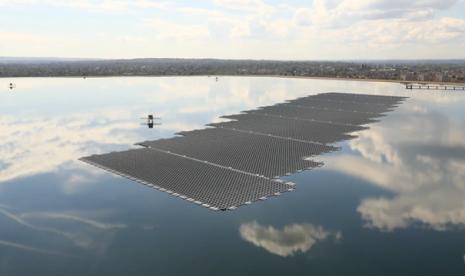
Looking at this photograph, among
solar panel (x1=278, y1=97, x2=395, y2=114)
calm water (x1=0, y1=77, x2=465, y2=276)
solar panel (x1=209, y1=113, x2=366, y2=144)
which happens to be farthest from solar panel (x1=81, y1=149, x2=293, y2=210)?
solar panel (x1=278, y1=97, x2=395, y2=114)

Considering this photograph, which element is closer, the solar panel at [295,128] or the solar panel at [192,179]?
the solar panel at [192,179]

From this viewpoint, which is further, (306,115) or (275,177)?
(306,115)

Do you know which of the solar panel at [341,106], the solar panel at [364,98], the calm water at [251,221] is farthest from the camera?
the solar panel at [364,98]

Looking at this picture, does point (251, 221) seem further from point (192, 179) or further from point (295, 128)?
point (295, 128)

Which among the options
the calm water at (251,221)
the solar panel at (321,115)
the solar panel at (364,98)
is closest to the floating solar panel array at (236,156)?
the solar panel at (321,115)

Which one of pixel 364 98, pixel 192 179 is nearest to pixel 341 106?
pixel 364 98

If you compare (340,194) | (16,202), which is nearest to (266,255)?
(340,194)

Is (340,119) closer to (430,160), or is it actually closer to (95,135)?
(430,160)

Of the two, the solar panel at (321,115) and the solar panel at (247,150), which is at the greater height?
the solar panel at (321,115)

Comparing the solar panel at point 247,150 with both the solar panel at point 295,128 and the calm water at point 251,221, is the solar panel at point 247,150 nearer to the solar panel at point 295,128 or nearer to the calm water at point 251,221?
the calm water at point 251,221
